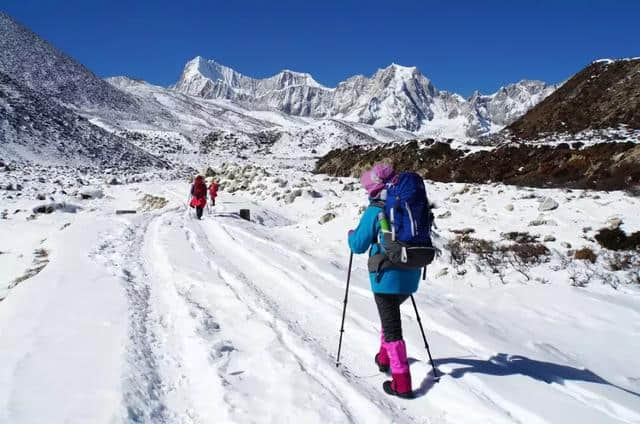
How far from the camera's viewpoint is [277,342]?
17.0 feet

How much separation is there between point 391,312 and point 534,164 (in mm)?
20196

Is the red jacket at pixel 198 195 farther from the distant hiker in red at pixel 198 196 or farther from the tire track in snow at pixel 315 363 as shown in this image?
the tire track in snow at pixel 315 363

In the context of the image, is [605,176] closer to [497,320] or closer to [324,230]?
[324,230]

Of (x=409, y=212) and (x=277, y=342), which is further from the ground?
(x=409, y=212)

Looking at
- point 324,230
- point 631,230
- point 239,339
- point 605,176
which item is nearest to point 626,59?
point 605,176

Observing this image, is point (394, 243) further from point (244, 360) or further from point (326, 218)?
point (326, 218)

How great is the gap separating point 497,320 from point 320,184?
22420mm

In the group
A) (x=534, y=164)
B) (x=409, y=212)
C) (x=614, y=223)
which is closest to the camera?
(x=409, y=212)

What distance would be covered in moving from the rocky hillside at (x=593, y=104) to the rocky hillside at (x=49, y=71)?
115 meters

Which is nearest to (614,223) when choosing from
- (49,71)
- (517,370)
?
(517,370)

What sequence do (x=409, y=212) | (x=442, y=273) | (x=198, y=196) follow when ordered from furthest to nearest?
(x=198, y=196) < (x=442, y=273) < (x=409, y=212)

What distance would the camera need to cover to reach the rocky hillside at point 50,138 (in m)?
41.9

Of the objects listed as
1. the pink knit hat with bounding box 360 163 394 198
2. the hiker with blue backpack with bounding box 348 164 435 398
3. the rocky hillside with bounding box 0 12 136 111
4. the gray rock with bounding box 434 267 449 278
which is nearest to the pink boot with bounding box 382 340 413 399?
the hiker with blue backpack with bounding box 348 164 435 398

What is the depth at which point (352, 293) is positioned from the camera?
7.60 meters
